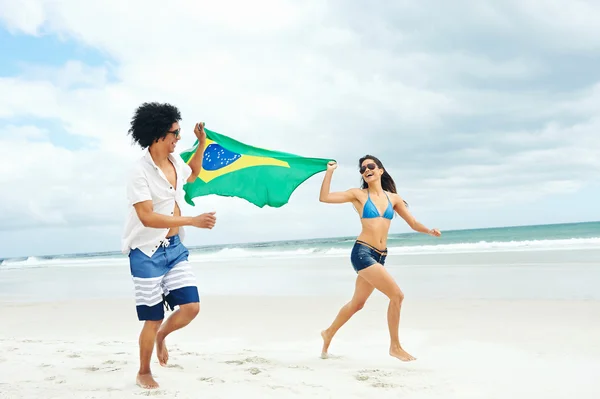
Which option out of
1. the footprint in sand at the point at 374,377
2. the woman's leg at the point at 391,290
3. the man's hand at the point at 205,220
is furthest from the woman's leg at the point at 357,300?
the man's hand at the point at 205,220

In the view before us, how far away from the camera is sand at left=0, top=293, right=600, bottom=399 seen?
4.11 meters

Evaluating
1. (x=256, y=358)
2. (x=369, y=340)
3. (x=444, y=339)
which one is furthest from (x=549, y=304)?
(x=256, y=358)

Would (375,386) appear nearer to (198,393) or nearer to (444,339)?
(198,393)

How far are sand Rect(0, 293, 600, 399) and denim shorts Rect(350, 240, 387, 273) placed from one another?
3.22ft

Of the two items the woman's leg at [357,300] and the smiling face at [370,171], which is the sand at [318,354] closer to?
the woman's leg at [357,300]

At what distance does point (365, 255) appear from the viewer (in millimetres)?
5102

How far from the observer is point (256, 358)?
530 cm

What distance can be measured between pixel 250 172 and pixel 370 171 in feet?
4.36

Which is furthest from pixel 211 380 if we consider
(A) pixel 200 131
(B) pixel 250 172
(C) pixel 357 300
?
(B) pixel 250 172

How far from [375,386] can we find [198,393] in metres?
1.41

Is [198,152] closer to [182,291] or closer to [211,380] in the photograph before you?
[182,291]

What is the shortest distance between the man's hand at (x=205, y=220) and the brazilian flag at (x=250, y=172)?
1862mm

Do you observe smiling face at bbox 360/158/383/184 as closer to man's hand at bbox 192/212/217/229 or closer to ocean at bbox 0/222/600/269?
man's hand at bbox 192/212/217/229

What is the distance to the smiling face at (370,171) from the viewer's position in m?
5.38
